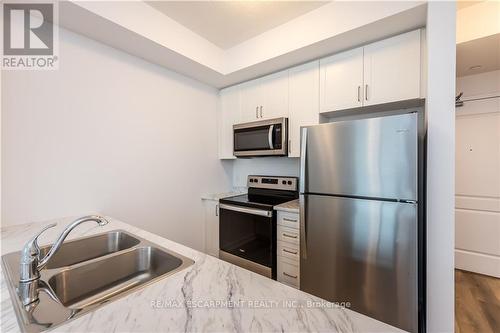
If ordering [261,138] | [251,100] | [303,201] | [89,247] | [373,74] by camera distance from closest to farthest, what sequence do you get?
[89,247]
[303,201]
[373,74]
[261,138]
[251,100]

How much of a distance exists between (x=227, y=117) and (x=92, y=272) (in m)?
2.12

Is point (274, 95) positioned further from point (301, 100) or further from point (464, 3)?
point (464, 3)

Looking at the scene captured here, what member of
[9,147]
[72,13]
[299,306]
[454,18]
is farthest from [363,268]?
[72,13]

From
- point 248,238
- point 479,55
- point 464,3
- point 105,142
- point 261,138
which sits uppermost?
point 464,3

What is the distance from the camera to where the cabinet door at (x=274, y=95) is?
2295mm

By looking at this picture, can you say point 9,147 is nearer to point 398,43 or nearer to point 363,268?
point 363,268

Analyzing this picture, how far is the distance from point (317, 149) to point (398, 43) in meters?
1.03

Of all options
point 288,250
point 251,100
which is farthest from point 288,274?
point 251,100

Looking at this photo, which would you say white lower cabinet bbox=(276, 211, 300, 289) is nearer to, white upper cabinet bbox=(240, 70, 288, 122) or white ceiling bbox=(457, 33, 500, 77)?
white upper cabinet bbox=(240, 70, 288, 122)

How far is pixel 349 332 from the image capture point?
55 centimetres

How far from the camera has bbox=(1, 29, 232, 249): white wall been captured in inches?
56.8

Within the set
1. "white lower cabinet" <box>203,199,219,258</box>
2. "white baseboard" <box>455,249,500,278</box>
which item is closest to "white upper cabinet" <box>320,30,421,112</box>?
"white lower cabinet" <box>203,199,219,258</box>

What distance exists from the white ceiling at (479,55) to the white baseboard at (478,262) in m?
2.11

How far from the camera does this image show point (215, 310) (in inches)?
24.8
